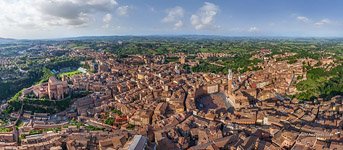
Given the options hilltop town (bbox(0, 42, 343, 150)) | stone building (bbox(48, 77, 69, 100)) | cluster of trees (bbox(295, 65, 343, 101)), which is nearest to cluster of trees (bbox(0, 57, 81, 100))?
hilltop town (bbox(0, 42, 343, 150))

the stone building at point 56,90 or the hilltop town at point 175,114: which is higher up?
the stone building at point 56,90

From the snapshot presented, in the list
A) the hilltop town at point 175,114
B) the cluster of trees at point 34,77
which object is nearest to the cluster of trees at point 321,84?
the hilltop town at point 175,114

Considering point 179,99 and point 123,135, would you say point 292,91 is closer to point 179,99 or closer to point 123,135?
point 179,99

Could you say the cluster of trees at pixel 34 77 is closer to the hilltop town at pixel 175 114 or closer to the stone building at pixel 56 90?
the hilltop town at pixel 175 114

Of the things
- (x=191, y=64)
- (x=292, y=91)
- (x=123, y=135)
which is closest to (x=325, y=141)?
(x=123, y=135)

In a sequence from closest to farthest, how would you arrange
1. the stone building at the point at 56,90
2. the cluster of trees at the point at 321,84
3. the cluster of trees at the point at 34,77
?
1. the stone building at the point at 56,90
2. the cluster of trees at the point at 321,84
3. the cluster of trees at the point at 34,77

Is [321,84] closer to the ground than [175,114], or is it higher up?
higher up

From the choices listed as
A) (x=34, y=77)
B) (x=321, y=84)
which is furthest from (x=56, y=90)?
(x=321, y=84)

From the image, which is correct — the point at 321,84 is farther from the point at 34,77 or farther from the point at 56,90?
the point at 34,77

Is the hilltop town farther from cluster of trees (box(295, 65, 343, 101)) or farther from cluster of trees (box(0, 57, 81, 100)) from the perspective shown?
cluster of trees (box(0, 57, 81, 100))
